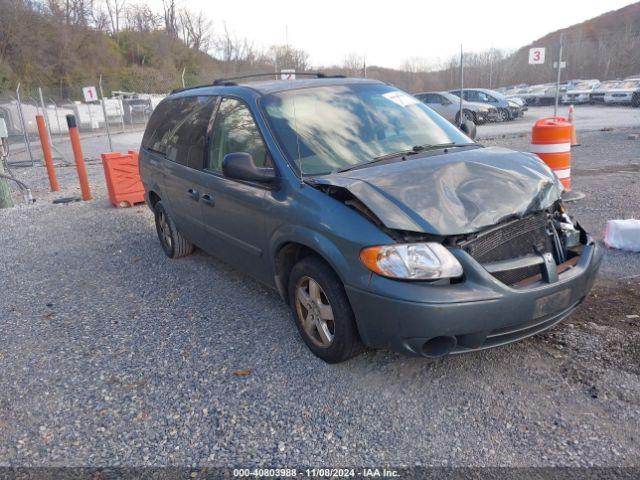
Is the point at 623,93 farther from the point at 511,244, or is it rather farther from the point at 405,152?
the point at 511,244

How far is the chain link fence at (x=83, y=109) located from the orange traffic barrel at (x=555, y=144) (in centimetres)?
1632

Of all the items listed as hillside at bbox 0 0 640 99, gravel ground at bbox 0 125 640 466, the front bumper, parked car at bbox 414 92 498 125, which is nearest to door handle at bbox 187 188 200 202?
gravel ground at bbox 0 125 640 466

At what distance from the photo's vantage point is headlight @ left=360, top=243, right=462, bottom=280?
2721 mm

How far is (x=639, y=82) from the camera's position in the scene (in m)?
26.2

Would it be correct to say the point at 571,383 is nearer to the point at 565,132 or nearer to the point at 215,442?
the point at 215,442

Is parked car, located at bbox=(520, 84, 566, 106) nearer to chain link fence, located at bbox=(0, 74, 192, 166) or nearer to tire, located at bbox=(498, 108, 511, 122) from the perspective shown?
tire, located at bbox=(498, 108, 511, 122)

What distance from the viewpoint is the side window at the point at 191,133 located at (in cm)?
459

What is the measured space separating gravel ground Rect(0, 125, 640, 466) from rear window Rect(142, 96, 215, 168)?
129cm

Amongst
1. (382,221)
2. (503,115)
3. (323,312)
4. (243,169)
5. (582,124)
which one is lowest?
(582,124)

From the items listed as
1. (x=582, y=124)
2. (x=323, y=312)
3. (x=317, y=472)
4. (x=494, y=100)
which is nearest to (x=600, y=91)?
(x=494, y=100)

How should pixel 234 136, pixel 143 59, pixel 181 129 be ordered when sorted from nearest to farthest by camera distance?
pixel 234 136, pixel 181 129, pixel 143 59

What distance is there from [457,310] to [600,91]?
31.1 m

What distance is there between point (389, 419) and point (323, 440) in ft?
1.27

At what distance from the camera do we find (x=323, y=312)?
3230mm
